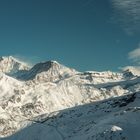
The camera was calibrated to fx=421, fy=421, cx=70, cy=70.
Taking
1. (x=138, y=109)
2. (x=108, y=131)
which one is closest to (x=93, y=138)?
(x=108, y=131)

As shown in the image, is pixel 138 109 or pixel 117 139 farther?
pixel 138 109

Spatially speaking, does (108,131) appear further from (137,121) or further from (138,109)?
(138,109)

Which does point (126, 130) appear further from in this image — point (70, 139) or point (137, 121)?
point (70, 139)

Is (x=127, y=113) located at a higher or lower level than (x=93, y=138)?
higher

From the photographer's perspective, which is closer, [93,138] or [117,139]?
[117,139]

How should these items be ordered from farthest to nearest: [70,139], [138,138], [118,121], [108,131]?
1. [70,139]
2. [118,121]
3. [108,131]
4. [138,138]

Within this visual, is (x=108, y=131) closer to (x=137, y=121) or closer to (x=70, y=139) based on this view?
(x=137, y=121)

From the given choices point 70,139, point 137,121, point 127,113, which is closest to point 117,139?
point 137,121

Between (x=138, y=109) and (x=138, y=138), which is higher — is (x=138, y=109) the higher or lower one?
the higher one

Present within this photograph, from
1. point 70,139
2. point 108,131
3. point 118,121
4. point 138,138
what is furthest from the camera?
point 70,139
